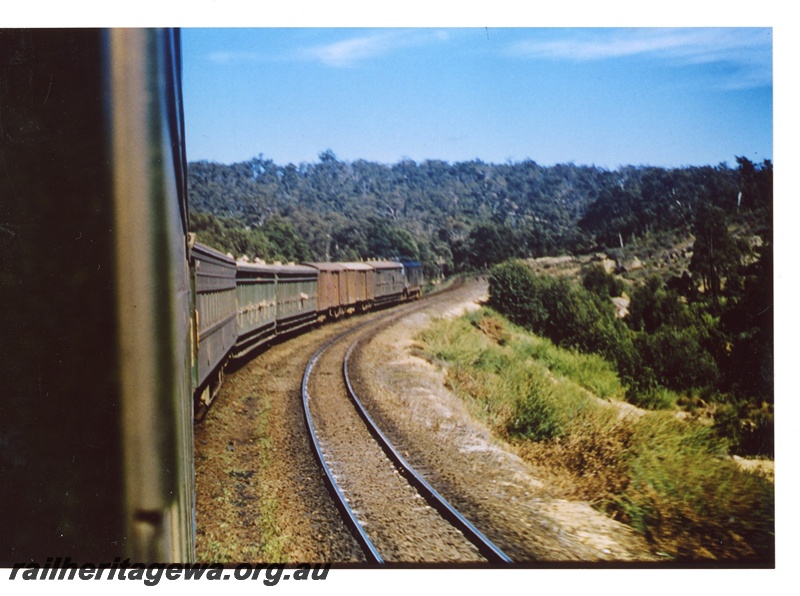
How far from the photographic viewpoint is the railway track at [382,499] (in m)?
5.79

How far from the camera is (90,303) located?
156 inches

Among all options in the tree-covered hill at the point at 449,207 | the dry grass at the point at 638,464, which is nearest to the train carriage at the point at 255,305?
the dry grass at the point at 638,464

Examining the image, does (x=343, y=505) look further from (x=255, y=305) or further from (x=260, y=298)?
(x=260, y=298)

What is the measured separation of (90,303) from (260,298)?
10.7 m

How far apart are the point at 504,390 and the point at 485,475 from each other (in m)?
4.58

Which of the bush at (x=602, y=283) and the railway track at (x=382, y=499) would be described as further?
the bush at (x=602, y=283)

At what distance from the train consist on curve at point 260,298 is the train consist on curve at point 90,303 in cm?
242

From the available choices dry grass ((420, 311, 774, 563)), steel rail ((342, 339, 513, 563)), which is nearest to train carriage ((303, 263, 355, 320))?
dry grass ((420, 311, 774, 563))

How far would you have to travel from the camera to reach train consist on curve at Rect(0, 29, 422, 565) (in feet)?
13.0

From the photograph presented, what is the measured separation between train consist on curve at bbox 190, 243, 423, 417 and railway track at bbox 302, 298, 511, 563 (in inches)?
73.7

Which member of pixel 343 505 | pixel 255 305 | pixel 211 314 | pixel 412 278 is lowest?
pixel 343 505

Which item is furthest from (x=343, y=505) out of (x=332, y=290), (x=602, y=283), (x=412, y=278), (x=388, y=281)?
(x=412, y=278)

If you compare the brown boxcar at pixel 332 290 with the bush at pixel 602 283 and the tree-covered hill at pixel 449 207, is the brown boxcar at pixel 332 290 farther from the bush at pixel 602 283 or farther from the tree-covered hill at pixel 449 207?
the bush at pixel 602 283

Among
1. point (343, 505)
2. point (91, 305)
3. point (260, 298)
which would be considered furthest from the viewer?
point (260, 298)
